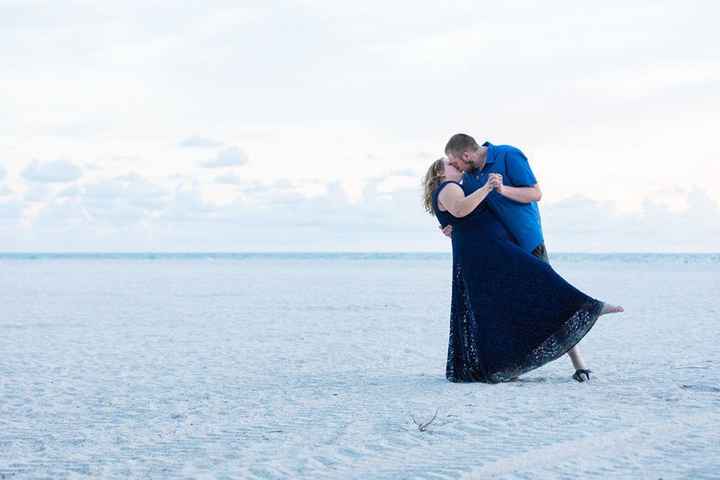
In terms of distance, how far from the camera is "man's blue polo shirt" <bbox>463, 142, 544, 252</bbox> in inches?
264

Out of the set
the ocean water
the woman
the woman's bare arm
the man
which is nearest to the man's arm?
the man

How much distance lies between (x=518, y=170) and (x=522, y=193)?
19cm

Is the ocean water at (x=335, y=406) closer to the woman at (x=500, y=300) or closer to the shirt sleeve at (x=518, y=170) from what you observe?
the woman at (x=500, y=300)

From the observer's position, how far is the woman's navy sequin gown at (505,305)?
22.4ft

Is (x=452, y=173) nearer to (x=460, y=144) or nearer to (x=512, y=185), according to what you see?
(x=460, y=144)

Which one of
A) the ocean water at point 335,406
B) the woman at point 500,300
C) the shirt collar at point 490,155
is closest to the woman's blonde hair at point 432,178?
the woman at point 500,300

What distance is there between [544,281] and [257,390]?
2.60 meters

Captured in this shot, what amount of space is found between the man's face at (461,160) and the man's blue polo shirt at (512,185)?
0.45ft

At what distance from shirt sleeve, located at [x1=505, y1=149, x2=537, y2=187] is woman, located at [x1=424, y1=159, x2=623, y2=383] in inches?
14.8

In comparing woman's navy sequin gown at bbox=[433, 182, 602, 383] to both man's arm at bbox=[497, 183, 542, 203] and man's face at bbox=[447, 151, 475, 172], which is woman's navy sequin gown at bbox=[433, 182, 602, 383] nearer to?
man's face at bbox=[447, 151, 475, 172]

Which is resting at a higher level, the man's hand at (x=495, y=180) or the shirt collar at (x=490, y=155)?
the shirt collar at (x=490, y=155)

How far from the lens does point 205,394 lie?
24.0 feet

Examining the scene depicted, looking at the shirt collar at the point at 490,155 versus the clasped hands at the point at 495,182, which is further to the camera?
the shirt collar at the point at 490,155

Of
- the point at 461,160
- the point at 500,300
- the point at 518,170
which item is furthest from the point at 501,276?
the point at 461,160
